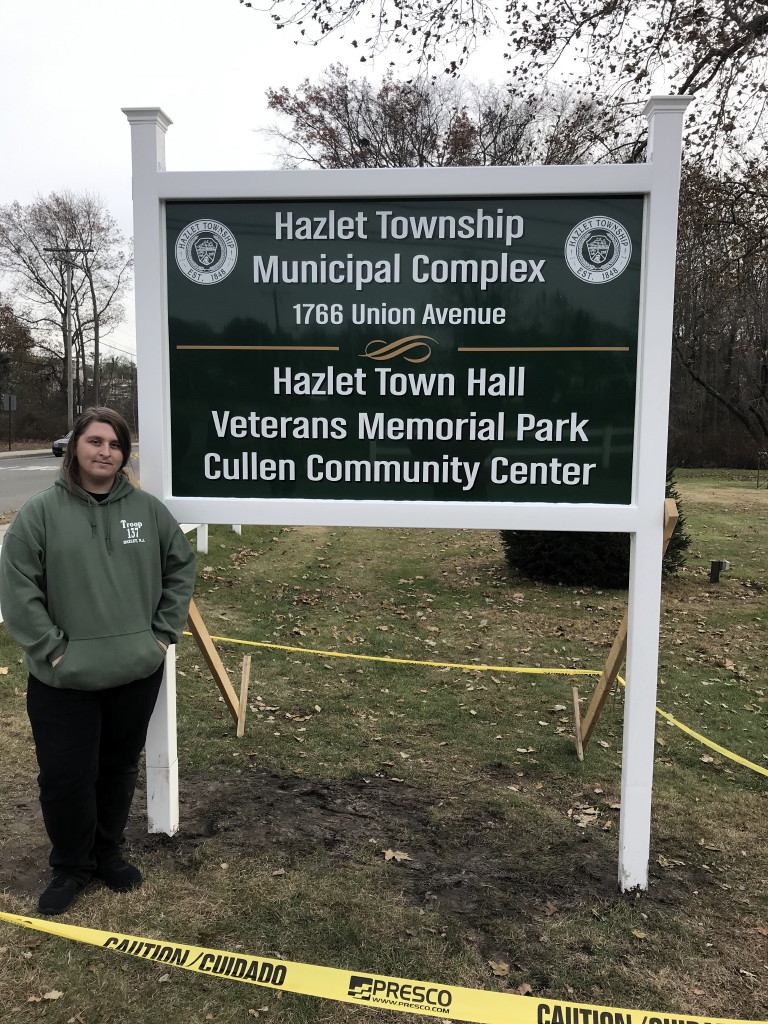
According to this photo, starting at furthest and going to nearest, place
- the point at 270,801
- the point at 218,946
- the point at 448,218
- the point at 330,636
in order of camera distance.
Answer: the point at 330,636, the point at 270,801, the point at 448,218, the point at 218,946

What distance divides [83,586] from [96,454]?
1.66ft

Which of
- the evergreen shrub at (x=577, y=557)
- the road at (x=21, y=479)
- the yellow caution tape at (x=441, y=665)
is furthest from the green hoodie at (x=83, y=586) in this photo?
the road at (x=21, y=479)

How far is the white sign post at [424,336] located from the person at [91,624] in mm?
395

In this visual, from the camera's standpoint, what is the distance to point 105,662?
2781 millimetres

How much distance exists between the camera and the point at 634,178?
9.77ft

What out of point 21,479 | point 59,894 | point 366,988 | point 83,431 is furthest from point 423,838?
point 21,479

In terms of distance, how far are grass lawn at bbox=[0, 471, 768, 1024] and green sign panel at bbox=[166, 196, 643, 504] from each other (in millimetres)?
1720

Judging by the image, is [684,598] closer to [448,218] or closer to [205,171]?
[448,218]

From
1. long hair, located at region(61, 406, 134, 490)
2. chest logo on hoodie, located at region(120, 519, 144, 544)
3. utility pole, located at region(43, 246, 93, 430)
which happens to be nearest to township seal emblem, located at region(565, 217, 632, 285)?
long hair, located at region(61, 406, 134, 490)

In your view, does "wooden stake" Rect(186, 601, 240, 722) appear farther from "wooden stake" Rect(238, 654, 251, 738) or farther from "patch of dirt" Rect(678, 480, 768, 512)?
"patch of dirt" Rect(678, 480, 768, 512)

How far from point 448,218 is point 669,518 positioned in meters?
1.55

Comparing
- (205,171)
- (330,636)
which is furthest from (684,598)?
(205,171)

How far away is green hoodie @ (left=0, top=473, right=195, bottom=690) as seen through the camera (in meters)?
2.69

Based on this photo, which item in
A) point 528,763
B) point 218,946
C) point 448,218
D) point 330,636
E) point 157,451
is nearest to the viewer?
point 218,946
